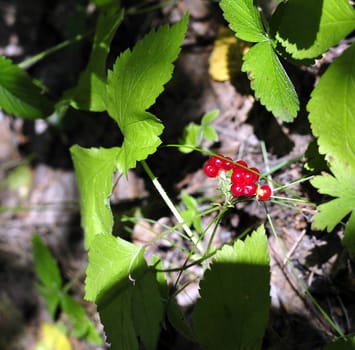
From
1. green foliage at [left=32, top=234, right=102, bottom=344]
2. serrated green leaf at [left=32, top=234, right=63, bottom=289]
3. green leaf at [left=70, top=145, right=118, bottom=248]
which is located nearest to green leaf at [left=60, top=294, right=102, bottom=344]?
green foliage at [left=32, top=234, right=102, bottom=344]

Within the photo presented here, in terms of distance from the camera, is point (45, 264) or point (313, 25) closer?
point (313, 25)

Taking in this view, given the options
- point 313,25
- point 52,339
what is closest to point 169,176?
point 313,25

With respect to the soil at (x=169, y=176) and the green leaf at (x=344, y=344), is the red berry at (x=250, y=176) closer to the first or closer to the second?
the soil at (x=169, y=176)

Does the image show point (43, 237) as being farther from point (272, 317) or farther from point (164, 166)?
point (272, 317)

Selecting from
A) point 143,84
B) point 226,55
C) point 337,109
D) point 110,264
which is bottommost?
point 110,264

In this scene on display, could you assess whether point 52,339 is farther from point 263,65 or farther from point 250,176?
point 263,65

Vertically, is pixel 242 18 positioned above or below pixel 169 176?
above

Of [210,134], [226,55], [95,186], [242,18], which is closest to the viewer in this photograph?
[242,18]
